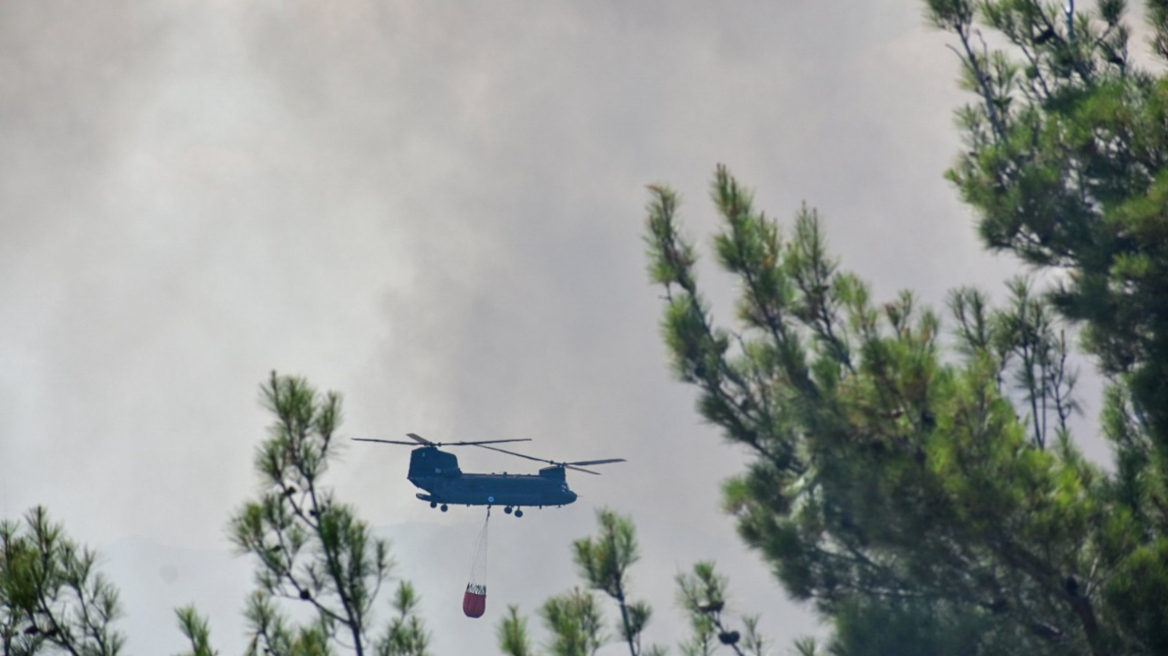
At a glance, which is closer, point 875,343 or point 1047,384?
point 875,343

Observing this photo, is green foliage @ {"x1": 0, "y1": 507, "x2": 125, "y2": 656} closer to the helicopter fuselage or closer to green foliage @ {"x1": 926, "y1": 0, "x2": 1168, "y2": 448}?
green foliage @ {"x1": 926, "y1": 0, "x2": 1168, "y2": 448}

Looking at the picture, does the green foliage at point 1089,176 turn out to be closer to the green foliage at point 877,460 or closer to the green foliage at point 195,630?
the green foliage at point 877,460

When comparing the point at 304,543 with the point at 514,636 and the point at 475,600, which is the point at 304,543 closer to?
the point at 514,636

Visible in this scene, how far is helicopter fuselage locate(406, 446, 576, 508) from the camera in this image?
3688 cm

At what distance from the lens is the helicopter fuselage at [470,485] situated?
121 feet

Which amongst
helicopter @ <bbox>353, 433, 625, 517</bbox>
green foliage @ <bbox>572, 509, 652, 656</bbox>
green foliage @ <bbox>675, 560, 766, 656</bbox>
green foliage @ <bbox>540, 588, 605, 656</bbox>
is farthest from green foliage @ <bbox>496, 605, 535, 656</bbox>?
helicopter @ <bbox>353, 433, 625, 517</bbox>

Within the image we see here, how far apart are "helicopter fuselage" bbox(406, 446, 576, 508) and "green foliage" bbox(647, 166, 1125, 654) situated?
79.6 feet

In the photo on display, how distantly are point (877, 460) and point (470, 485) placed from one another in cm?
2700

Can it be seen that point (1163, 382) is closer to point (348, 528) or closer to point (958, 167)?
point (958, 167)

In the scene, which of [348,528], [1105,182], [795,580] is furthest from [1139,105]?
[348,528]

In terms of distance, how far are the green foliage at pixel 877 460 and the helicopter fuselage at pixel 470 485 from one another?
24.3 m

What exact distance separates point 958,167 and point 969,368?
5721mm

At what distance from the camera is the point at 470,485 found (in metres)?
37.1

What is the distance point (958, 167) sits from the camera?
15992mm
